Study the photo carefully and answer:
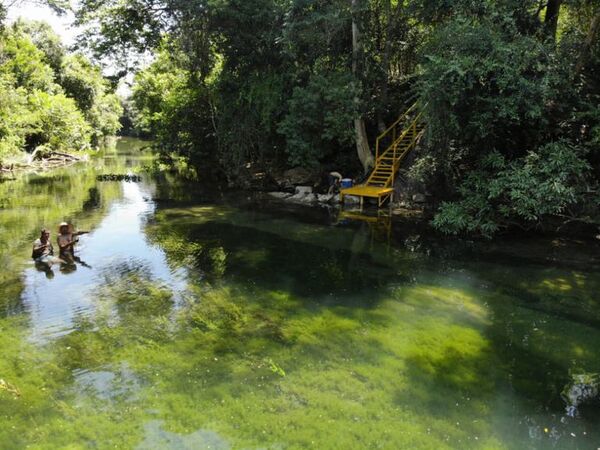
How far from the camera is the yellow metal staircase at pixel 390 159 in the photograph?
17200 millimetres

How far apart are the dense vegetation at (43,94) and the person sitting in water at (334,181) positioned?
41.7ft

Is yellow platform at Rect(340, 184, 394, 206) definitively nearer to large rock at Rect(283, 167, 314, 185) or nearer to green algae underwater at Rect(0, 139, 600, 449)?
large rock at Rect(283, 167, 314, 185)

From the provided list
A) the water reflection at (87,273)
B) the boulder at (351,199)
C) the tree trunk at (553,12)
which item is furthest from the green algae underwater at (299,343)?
the tree trunk at (553,12)

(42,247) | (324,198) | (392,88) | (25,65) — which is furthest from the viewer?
(25,65)

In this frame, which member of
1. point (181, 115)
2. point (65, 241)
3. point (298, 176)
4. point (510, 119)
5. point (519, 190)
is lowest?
point (65, 241)

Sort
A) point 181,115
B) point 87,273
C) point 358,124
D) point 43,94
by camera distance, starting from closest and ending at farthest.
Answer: point 87,273 → point 358,124 → point 181,115 → point 43,94

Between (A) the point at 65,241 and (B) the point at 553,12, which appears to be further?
(B) the point at 553,12

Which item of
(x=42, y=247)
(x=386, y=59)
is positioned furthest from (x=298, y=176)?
(x=42, y=247)

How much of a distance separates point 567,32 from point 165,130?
18923 mm

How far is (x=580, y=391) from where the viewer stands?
5887 millimetres

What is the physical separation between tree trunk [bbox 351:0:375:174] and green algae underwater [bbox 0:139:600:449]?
6.20 metres

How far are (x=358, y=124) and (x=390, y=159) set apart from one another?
6.09 feet

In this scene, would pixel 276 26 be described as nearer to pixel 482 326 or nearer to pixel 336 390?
pixel 482 326

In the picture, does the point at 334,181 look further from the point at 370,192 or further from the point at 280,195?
the point at 370,192
